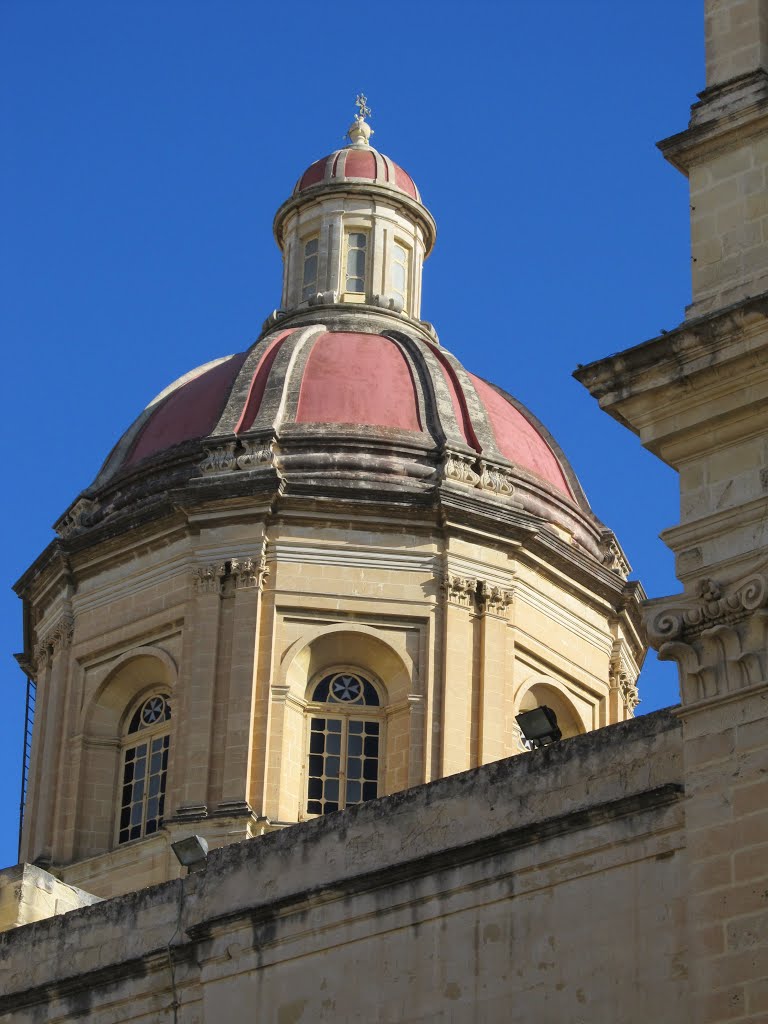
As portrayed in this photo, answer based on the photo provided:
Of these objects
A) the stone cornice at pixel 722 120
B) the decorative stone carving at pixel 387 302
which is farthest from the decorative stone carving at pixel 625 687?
the stone cornice at pixel 722 120

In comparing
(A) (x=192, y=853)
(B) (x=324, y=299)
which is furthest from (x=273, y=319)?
(A) (x=192, y=853)

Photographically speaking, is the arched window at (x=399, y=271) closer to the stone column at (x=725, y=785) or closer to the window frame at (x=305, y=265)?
the window frame at (x=305, y=265)

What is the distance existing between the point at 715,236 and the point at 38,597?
1980cm

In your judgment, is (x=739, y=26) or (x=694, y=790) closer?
(x=694, y=790)

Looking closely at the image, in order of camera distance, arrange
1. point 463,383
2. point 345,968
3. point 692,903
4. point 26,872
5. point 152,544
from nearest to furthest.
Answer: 1. point 692,903
2. point 345,968
3. point 26,872
4. point 152,544
5. point 463,383

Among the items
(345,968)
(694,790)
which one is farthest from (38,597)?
(694,790)

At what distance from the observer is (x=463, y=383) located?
36625 millimetres

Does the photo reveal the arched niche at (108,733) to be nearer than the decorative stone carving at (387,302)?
Yes

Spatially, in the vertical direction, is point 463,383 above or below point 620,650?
above

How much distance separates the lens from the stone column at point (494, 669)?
107 feet

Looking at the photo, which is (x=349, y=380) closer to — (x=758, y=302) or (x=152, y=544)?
(x=152, y=544)

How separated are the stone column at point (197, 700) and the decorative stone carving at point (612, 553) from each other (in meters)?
5.87

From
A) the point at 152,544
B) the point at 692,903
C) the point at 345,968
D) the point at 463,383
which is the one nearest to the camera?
the point at 692,903

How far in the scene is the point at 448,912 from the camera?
60.0ft
